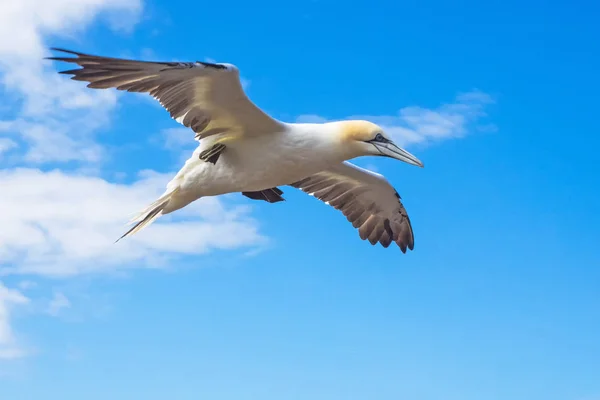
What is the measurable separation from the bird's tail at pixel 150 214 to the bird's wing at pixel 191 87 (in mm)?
955

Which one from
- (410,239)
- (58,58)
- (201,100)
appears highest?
(410,239)

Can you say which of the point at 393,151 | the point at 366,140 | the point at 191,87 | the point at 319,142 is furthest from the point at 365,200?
the point at 191,87

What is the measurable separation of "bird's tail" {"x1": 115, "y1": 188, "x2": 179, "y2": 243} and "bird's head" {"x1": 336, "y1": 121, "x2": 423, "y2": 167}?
228 centimetres

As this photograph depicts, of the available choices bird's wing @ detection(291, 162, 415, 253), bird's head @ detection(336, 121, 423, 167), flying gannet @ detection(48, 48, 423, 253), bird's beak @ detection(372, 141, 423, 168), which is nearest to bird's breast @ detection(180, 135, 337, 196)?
flying gannet @ detection(48, 48, 423, 253)

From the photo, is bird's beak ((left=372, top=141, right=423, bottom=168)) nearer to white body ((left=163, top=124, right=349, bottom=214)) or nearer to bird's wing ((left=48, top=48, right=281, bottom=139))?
white body ((left=163, top=124, right=349, bottom=214))

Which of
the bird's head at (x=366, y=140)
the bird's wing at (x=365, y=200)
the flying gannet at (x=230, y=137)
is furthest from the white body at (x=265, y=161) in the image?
the bird's wing at (x=365, y=200)

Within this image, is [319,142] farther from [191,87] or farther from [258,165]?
[191,87]

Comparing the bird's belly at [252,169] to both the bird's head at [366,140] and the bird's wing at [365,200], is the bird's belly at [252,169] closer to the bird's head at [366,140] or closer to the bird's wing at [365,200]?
the bird's head at [366,140]

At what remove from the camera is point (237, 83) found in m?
9.88

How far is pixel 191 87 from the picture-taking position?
9953 mm

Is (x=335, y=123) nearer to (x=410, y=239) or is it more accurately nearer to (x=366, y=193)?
(x=366, y=193)

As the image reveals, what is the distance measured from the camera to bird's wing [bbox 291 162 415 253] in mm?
13227

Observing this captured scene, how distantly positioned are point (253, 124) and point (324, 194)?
11.0 feet

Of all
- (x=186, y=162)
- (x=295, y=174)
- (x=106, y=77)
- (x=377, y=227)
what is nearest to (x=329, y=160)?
(x=295, y=174)
